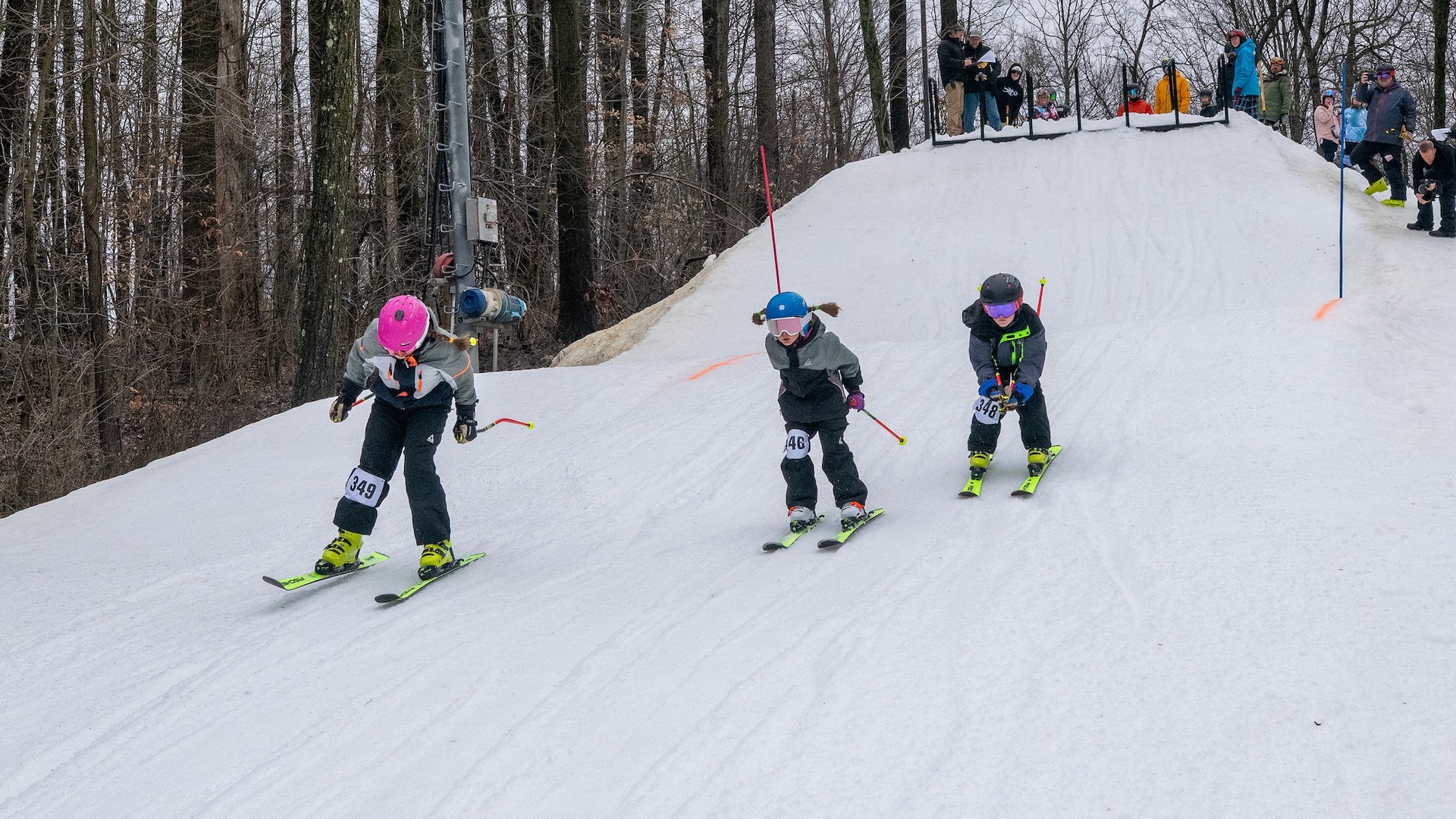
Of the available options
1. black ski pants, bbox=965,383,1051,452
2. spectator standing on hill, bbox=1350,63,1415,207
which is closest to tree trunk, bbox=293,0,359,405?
black ski pants, bbox=965,383,1051,452

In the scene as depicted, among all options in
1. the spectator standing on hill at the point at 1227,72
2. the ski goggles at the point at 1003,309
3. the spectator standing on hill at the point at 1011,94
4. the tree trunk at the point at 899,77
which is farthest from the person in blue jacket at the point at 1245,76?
the ski goggles at the point at 1003,309

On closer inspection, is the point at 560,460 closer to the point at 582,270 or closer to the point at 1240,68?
the point at 582,270

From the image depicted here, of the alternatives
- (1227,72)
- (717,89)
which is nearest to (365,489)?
(717,89)

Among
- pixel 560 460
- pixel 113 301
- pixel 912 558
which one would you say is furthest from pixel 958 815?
pixel 113 301

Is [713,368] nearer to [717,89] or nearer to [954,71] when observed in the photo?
[954,71]

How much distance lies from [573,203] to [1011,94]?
8.62m

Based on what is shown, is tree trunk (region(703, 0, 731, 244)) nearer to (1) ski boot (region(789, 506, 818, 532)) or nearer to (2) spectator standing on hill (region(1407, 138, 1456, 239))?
(2) spectator standing on hill (region(1407, 138, 1456, 239))

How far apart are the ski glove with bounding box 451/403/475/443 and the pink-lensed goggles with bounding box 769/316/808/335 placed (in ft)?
6.34

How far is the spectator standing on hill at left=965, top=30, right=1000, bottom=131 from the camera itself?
18.0 meters

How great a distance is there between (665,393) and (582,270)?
7236mm

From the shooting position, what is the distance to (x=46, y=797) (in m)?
4.15

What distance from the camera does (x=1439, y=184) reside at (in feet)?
40.3

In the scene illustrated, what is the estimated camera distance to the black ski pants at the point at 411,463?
21.4 feet

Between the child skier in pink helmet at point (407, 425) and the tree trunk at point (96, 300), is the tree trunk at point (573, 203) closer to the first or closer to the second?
the tree trunk at point (96, 300)
